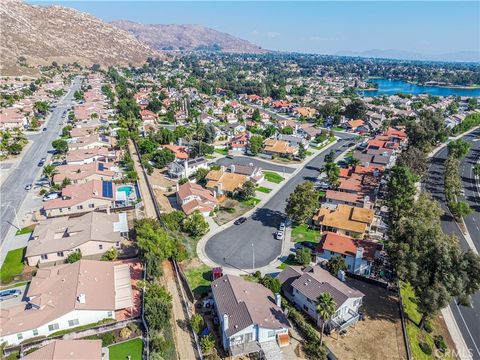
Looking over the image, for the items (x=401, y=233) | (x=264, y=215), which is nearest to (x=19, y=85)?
(x=264, y=215)

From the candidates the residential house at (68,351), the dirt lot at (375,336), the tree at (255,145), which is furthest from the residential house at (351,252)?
the tree at (255,145)

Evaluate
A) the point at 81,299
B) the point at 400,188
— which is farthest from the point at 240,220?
the point at 400,188

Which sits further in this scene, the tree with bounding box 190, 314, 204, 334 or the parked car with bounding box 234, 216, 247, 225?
the parked car with bounding box 234, 216, 247, 225

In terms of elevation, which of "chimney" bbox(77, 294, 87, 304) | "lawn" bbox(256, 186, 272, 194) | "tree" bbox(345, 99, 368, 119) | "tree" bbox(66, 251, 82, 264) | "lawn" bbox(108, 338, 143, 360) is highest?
"tree" bbox(345, 99, 368, 119)

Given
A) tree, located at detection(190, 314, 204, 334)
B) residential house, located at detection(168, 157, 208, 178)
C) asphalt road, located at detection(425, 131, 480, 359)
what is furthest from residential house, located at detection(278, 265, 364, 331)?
residential house, located at detection(168, 157, 208, 178)

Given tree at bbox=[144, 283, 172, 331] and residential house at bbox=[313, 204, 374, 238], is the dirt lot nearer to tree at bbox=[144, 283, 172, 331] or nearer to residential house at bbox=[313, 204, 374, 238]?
residential house at bbox=[313, 204, 374, 238]

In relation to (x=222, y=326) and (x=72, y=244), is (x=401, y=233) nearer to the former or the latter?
(x=222, y=326)

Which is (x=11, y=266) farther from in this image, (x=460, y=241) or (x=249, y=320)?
(x=460, y=241)

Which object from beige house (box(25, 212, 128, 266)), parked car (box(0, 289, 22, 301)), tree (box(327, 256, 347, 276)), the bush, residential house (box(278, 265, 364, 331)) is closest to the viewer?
the bush
